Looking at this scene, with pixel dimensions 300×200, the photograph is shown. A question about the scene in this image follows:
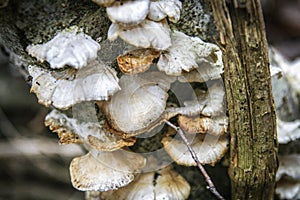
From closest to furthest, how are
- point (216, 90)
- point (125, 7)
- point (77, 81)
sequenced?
point (125, 7) < point (77, 81) < point (216, 90)

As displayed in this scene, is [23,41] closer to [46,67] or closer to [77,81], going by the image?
[46,67]

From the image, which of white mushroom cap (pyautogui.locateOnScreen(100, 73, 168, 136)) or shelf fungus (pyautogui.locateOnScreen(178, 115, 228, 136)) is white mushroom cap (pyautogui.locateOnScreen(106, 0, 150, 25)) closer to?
white mushroom cap (pyautogui.locateOnScreen(100, 73, 168, 136))

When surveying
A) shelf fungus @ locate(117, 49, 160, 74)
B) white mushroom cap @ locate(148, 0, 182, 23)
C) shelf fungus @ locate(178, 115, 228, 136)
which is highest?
white mushroom cap @ locate(148, 0, 182, 23)

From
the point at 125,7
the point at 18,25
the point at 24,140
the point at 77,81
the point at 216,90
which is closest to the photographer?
the point at 125,7

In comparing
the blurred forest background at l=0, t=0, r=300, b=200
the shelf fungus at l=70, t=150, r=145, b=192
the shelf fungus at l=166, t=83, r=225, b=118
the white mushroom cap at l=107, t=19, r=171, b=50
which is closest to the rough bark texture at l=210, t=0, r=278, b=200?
the shelf fungus at l=166, t=83, r=225, b=118

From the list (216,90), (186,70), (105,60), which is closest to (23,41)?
(105,60)

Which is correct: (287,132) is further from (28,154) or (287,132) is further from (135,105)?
(28,154)

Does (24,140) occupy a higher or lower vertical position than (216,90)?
lower

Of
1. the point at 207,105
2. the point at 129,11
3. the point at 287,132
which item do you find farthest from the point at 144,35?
the point at 287,132
